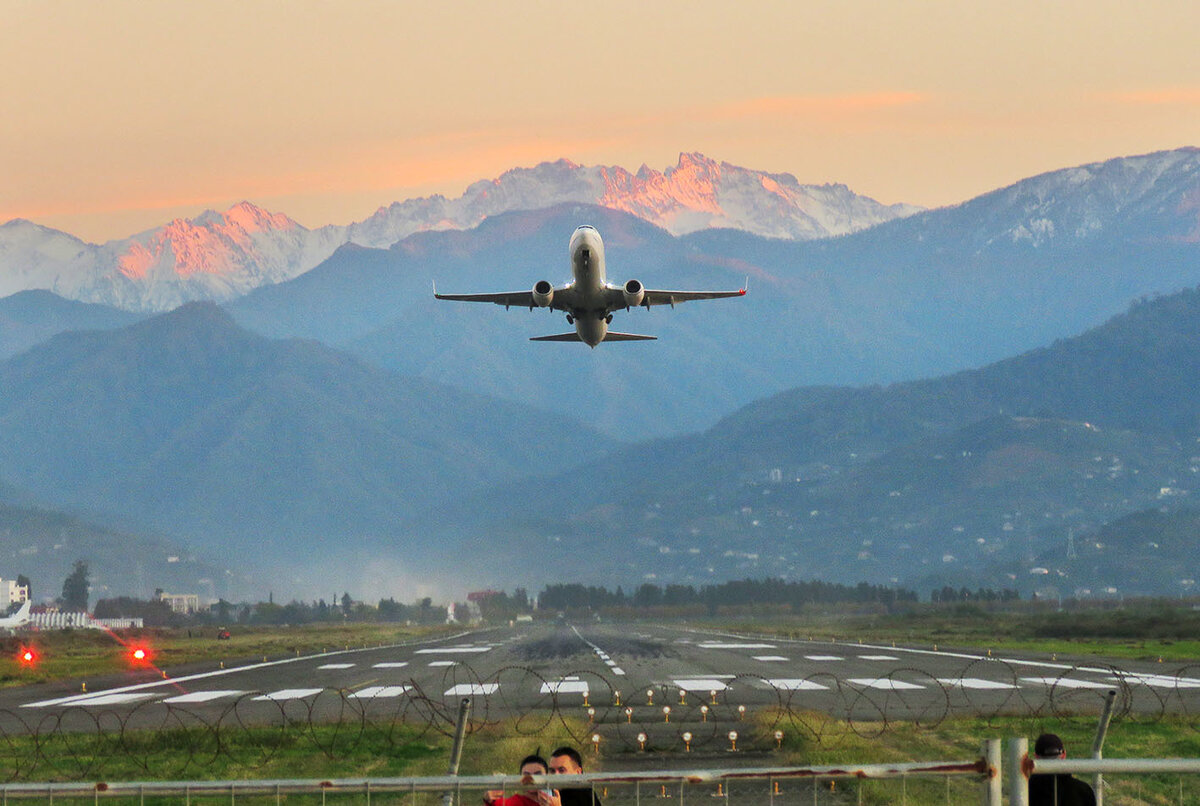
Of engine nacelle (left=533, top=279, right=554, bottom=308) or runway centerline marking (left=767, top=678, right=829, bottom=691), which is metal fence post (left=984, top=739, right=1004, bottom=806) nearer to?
runway centerline marking (left=767, top=678, right=829, bottom=691)

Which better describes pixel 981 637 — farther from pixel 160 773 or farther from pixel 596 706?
pixel 160 773

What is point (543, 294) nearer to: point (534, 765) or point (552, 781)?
point (534, 765)

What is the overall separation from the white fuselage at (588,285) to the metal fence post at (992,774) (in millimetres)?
47411

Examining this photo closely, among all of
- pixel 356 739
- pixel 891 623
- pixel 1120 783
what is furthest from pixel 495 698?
pixel 891 623

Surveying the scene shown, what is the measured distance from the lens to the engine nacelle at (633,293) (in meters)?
65.6

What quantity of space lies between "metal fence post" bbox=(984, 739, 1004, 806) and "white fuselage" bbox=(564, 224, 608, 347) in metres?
47.4

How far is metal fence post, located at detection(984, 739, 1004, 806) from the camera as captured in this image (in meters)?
14.1

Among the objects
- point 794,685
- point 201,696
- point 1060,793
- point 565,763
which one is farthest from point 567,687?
point 565,763

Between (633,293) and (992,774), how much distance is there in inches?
2070

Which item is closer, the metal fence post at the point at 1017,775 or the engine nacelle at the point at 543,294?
the metal fence post at the point at 1017,775

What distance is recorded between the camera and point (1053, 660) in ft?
240

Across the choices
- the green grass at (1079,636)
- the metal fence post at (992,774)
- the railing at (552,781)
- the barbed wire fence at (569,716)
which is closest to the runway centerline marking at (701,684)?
the barbed wire fence at (569,716)

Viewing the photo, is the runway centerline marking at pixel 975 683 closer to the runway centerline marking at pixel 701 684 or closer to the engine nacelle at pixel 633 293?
the runway centerline marking at pixel 701 684

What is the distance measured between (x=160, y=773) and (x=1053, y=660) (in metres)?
51.0
